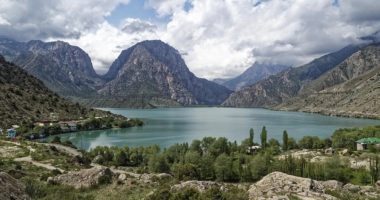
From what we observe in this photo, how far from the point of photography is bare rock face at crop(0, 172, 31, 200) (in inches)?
714

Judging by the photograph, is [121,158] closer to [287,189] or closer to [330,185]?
[330,185]

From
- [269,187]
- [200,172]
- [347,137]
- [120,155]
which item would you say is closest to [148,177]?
[269,187]

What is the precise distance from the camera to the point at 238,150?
99.8 m

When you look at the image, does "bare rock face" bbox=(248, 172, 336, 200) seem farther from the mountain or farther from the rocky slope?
the mountain

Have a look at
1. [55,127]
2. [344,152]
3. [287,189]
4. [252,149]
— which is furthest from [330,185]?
[55,127]

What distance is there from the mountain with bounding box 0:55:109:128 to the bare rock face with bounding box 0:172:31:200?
125 meters

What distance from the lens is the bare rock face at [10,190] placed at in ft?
59.5

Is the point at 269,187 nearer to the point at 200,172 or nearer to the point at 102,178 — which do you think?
the point at 102,178

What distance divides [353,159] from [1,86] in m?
143

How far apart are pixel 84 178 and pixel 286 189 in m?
15.6

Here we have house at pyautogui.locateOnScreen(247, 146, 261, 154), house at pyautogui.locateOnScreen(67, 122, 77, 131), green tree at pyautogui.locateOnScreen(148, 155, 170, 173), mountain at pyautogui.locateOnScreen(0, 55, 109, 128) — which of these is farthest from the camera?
house at pyautogui.locateOnScreen(67, 122, 77, 131)

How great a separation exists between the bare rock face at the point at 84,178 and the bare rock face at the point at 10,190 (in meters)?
8.23

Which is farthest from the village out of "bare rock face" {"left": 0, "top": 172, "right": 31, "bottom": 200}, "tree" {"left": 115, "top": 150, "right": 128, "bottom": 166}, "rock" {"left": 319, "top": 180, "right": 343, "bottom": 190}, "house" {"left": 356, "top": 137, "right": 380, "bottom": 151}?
"bare rock face" {"left": 0, "top": 172, "right": 31, "bottom": 200}

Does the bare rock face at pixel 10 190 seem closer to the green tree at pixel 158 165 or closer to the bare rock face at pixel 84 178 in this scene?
the bare rock face at pixel 84 178
